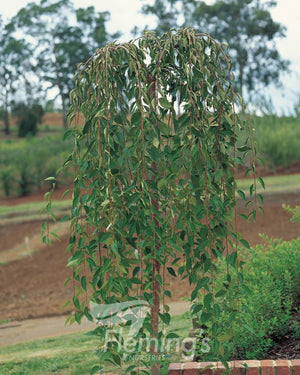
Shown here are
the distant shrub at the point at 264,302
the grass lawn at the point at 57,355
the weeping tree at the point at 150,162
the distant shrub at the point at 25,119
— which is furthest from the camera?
the distant shrub at the point at 25,119

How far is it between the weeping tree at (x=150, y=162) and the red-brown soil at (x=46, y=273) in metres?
3.54

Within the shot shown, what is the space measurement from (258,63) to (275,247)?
2647 cm

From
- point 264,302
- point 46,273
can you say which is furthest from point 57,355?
point 46,273

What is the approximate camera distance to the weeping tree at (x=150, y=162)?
255cm

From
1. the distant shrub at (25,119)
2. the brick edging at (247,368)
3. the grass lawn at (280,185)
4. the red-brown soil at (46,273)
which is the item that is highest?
the distant shrub at (25,119)

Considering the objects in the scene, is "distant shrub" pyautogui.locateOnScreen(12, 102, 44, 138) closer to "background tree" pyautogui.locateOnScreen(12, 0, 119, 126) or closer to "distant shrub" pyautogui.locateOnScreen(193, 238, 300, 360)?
"background tree" pyautogui.locateOnScreen(12, 0, 119, 126)

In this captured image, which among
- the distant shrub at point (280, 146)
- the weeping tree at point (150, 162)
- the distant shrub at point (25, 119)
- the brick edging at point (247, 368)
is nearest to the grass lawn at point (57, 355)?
the brick edging at point (247, 368)

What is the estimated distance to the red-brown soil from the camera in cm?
689

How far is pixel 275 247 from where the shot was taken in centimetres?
415

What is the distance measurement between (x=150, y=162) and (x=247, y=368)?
1196 mm

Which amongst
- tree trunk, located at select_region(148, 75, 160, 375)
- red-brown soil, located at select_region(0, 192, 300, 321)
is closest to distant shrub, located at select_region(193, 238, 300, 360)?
tree trunk, located at select_region(148, 75, 160, 375)

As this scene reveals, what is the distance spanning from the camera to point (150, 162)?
9.18ft

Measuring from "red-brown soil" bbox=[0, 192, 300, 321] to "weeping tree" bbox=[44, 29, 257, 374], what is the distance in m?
3.54

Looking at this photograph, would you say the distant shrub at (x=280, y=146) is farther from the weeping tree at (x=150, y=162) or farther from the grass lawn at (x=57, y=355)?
the weeping tree at (x=150, y=162)
